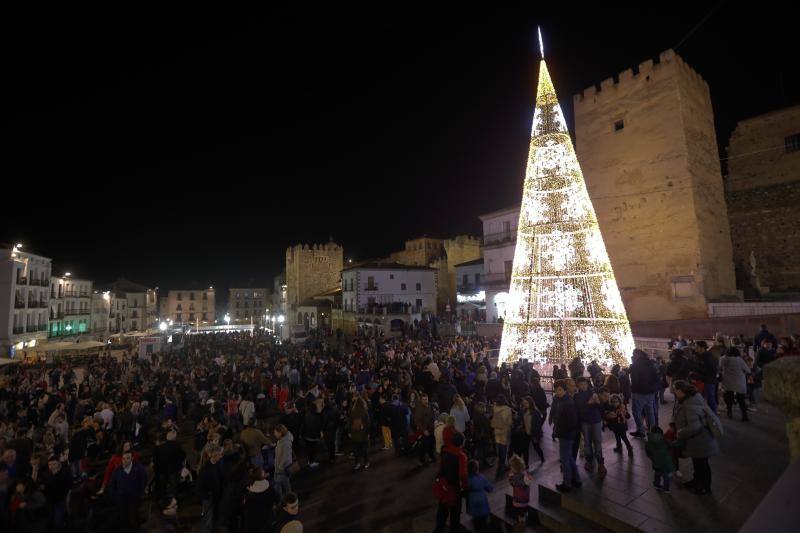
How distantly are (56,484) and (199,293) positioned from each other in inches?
2939

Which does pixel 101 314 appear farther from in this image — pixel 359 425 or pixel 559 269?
pixel 559 269

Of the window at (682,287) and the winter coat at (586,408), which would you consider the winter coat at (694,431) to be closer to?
the winter coat at (586,408)

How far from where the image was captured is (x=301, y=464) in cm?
841

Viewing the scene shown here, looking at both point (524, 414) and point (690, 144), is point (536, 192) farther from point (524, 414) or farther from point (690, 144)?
point (690, 144)

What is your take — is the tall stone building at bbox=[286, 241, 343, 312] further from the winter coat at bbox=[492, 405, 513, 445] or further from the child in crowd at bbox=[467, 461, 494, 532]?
the child in crowd at bbox=[467, 461, 494, 532]

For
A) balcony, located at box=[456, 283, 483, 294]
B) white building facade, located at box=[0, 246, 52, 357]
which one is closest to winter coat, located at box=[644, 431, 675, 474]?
balcony, located at box=[456, 283, 483, 294]

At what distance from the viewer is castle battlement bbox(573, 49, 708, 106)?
18.4m

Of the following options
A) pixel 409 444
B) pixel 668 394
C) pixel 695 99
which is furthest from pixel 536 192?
pixel 695 99

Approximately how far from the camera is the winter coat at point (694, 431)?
16.0 ft

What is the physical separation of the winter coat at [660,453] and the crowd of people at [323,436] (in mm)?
15

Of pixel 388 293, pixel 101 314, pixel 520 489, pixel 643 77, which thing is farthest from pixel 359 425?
pixel 101 314

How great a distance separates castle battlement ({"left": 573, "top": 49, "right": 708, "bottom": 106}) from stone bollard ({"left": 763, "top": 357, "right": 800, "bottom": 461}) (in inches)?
852

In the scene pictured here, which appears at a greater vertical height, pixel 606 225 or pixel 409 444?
pixel 606 225

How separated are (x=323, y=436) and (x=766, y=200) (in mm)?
24104
